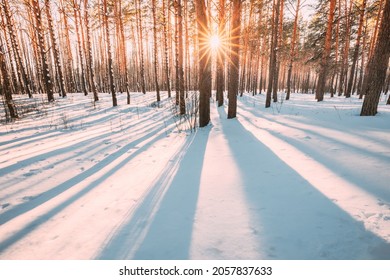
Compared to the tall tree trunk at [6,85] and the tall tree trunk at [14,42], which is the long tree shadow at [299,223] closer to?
the tall tree trunk at [6,85]

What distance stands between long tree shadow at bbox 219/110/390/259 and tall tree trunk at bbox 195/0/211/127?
3.90 metres

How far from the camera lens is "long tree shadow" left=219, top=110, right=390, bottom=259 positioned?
1.62 meters

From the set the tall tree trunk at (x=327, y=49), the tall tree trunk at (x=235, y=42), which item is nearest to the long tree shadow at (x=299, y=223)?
the tall tree trunk at (x=235, y=42)

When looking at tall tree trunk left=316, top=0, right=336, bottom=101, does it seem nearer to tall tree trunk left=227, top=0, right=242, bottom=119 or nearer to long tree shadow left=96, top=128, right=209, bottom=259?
tall tree trunk left=227, top=0, right=242, bottom=119

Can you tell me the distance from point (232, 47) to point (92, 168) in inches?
235

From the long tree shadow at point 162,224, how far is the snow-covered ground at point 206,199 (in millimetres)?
12

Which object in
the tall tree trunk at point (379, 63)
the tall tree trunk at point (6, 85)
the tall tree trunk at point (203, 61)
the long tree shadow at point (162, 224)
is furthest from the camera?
the tall tree trunk at point (6, 85)

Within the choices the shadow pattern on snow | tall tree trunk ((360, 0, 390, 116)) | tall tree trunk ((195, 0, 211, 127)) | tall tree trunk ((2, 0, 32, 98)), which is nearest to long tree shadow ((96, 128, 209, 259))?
the shadow pattern on snow

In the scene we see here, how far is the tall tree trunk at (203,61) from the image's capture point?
6086 millimetres

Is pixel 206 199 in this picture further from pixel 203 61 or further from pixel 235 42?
pixel 235 42

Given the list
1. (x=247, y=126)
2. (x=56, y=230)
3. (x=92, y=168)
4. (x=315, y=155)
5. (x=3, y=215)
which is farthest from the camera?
(x=247, y=126)

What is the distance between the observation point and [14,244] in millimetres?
1944
